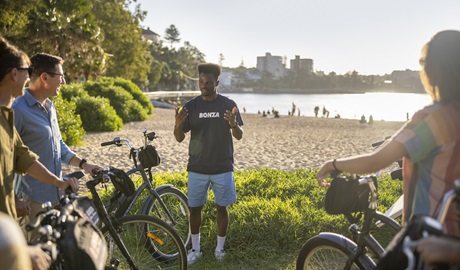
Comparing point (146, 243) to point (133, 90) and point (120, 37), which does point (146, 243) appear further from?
point (120, 37)

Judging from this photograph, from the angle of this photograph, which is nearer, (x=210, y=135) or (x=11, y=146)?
(x=11, y=146)

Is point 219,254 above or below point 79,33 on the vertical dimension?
below

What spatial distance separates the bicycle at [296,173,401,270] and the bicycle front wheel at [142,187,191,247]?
195 cm

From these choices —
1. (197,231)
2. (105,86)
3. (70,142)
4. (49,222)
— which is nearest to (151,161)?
(197,231)

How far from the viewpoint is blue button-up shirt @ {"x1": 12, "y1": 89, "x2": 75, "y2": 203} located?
3.55 meters

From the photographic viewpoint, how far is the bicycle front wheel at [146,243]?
357 cm

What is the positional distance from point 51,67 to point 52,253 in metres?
2.15

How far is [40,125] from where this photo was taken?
3.61 m

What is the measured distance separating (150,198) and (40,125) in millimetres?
1574

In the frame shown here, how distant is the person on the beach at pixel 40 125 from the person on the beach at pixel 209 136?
1263mm

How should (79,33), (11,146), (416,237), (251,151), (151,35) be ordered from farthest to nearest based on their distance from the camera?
(151,35)
(79,33)
(251,151)
(11,146)
(416,237)

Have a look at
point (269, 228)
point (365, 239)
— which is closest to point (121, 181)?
point (365, 239)

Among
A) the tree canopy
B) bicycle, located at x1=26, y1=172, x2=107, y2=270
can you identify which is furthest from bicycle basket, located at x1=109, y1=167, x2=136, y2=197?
the tree canopy

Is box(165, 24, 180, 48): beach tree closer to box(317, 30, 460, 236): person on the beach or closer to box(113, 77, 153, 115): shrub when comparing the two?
box(113, 77, 153, 115): shrub
